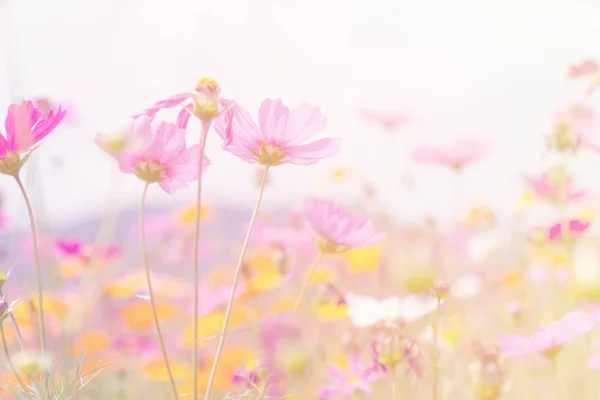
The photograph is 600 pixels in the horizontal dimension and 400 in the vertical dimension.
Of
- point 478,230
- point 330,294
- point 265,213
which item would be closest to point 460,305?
point 478,230

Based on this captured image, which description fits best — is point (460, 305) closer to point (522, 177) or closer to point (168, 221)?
point (522, 177)

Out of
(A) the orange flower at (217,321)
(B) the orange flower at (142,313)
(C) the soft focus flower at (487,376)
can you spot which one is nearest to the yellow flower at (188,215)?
(B) the orange flower at (142,313)

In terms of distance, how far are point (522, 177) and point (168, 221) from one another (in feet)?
2.56

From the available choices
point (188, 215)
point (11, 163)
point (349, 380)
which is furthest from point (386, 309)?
point (188, 215)

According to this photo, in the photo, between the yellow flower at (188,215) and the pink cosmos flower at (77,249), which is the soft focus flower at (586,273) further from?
the yellow flower at (188,215)

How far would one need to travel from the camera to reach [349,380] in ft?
2.51

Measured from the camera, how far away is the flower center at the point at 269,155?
0.48 meters

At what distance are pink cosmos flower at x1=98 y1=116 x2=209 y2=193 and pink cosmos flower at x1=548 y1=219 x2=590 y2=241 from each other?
420 millimetres

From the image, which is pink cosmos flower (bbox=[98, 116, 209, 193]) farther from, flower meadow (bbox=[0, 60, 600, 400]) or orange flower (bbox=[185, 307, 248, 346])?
orange flower (bbox=[185, 307, 248, 346])

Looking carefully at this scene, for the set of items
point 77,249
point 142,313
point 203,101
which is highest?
point 203,101

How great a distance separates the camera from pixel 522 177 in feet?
3.11

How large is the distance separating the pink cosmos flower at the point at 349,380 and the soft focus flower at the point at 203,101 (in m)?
0.37

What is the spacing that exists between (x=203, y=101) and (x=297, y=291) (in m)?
0.72

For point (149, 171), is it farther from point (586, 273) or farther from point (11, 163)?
point (586, 273)
